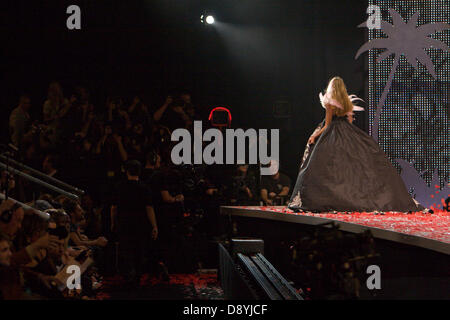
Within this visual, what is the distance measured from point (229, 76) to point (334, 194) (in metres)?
4.01

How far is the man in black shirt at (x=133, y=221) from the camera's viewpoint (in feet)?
20.3

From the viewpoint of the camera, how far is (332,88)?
20.2 feet

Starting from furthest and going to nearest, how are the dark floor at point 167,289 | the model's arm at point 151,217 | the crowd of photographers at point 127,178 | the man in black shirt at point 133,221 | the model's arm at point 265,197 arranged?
the model's arm at point 265,197 → the crowd of photographers at point 127,178 → the model's arm at point 151,217 → the man in black shirt at point 133,221 → the dark floor at point 167,289

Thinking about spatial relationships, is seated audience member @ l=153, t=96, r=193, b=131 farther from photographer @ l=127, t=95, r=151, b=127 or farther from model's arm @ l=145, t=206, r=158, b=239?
model's arm @ l=145, t=206, r=158, b=239

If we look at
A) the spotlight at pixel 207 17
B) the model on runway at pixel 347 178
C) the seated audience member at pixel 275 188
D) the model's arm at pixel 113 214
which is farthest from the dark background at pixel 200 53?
the model on runway at pixel 347 178

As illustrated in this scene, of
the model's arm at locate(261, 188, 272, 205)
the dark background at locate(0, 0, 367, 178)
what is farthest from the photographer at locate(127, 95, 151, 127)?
the model's arm at locate(261, 188, 272, 205)

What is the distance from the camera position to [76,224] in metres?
5.69

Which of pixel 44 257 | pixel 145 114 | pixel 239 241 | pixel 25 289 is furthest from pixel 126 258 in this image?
pixel 25 289

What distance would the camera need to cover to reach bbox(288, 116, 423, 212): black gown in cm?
546

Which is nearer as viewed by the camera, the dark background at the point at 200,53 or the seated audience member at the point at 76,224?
the seated audience member at the point at 76,224

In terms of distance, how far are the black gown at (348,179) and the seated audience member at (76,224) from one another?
2003 mm

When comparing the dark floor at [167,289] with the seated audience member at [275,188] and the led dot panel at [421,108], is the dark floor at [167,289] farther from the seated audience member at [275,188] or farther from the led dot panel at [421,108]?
the led dot panel at [421,108]

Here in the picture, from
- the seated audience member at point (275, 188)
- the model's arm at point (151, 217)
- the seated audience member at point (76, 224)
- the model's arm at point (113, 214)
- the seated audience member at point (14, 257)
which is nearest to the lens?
the seated audience member at point (14, 257)

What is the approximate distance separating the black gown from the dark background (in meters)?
3.20
